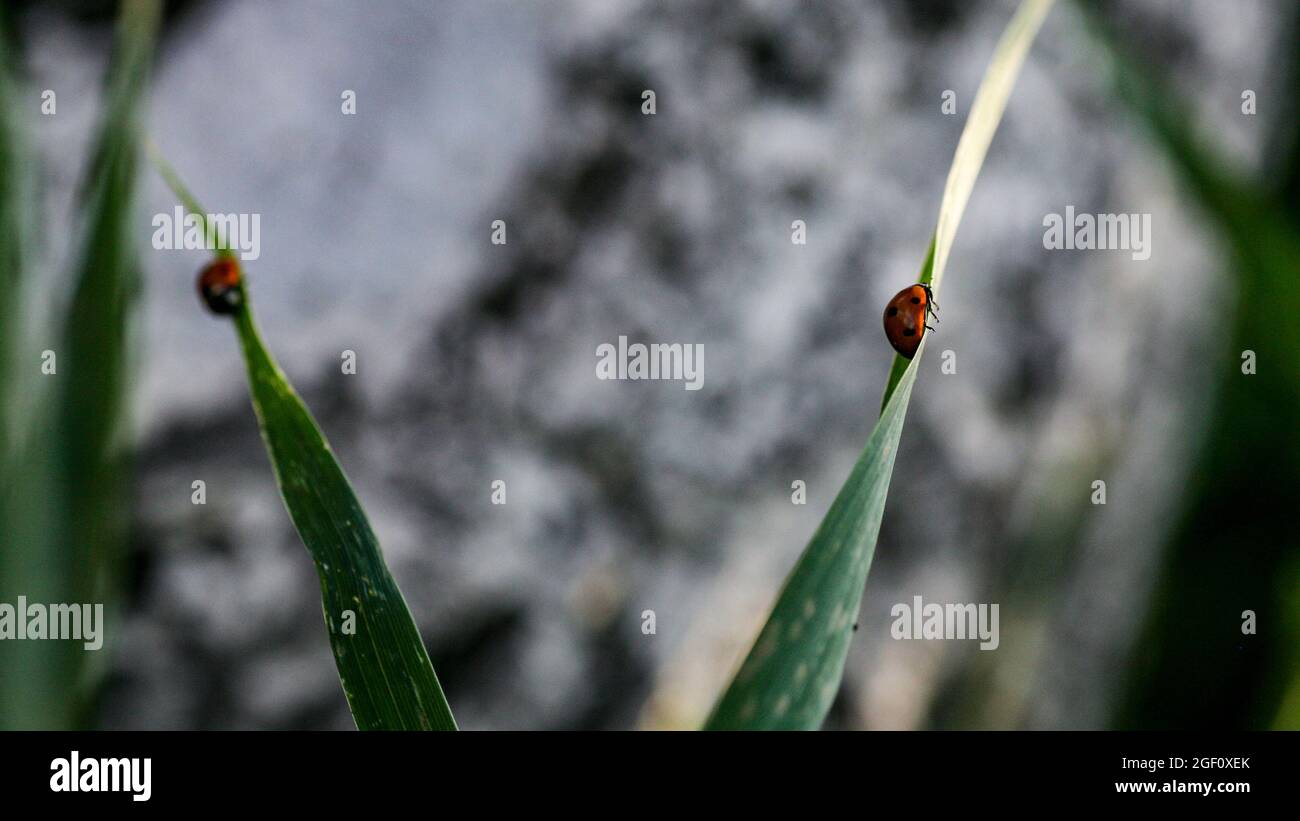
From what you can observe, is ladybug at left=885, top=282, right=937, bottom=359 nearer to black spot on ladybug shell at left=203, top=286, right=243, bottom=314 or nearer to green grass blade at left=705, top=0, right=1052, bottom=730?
green grass blade at left=705, top=0, right=1052, bottom=730

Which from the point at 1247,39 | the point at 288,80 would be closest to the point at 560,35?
the point at 288,80

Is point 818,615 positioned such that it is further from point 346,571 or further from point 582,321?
point 582,321

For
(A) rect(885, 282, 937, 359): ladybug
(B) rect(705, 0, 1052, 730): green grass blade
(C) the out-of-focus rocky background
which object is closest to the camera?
(B) rect(705, 0, 1052, 730): green grass blade

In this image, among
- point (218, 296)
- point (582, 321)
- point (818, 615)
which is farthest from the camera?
point (582, 321)

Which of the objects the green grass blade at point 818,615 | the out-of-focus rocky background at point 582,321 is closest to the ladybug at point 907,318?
the green grass blade at point 818,615

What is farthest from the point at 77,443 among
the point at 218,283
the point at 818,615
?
the point at 818,615

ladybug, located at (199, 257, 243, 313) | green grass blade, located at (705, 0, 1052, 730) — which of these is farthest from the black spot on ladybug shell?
green grass blade, located at (705, 0, 1052, 730)
